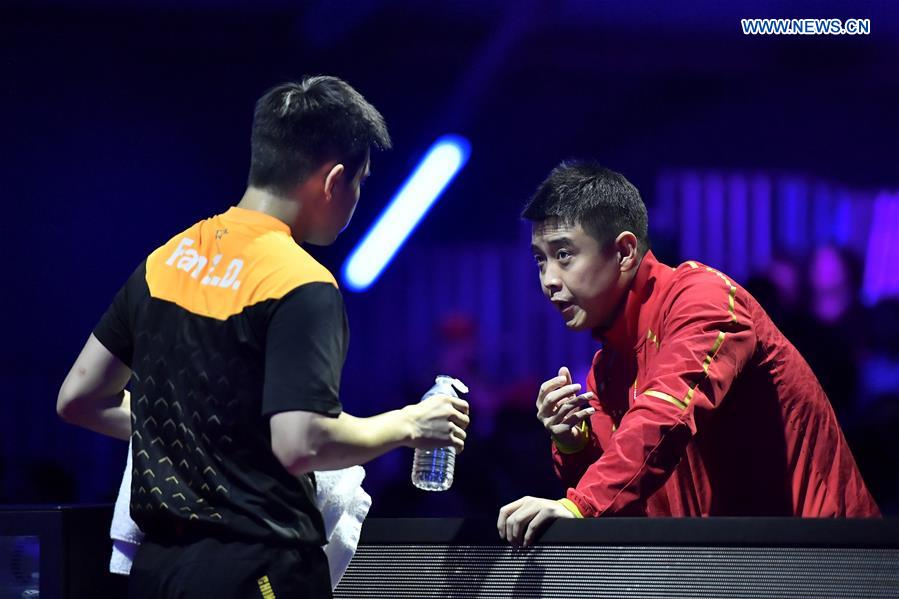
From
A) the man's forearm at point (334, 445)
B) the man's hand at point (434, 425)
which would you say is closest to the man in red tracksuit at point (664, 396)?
the man's hand at point (434, 425)

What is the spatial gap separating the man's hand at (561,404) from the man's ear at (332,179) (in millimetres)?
641

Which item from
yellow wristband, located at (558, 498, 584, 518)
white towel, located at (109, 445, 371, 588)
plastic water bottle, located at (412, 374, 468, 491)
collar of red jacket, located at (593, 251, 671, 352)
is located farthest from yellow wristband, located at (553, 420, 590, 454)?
white towel, located at (109, 445, 371, 588)

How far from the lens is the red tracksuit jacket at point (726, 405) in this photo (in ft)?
6.39

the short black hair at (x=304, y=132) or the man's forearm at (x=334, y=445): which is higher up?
the short black hair at (x=304, y=132)

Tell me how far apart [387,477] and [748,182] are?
1795 mm

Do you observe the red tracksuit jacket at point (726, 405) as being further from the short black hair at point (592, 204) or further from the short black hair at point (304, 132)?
the short black hair at point (304, 132)

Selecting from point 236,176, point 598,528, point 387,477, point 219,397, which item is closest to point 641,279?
point 598,528

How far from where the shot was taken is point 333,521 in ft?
5.42

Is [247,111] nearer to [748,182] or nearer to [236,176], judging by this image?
[236,176]

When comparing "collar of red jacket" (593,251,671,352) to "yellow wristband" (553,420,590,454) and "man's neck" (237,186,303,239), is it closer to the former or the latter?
"yellow wristband" (553,420,590,454)

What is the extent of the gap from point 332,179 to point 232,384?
13.5 inches

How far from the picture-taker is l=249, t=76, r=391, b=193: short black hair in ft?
5.38

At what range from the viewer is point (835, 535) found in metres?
1.53

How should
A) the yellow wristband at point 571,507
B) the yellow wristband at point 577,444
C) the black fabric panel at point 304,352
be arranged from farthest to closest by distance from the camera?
1. the yellow wristband at point 577,444
2. the yellow wristband at point 571,507
3. the black fabric panel at point 304,352
